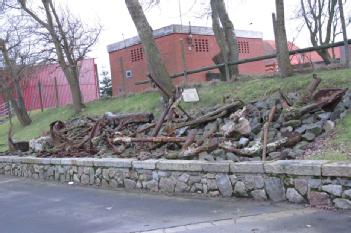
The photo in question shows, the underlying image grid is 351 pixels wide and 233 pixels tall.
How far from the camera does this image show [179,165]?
9.08 meters

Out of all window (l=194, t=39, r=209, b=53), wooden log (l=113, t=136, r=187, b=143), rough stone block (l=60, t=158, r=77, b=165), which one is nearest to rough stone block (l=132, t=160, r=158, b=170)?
wooden log (l=113, t=136, r=187, b=143)

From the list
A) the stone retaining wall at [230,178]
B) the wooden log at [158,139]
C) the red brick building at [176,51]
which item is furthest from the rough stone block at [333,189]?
the red brick building at [176,51]

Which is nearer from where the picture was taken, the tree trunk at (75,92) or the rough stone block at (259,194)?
the rough stone block at (259,194)

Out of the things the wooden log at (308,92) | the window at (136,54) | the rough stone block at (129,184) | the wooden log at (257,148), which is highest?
the window at (136,54)

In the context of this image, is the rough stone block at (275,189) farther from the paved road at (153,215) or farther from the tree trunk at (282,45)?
the tree trunk at (282,45)

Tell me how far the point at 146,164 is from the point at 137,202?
102 cm

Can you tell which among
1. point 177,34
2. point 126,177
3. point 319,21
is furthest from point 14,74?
point 126,177

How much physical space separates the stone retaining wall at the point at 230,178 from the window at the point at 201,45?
1545 cm

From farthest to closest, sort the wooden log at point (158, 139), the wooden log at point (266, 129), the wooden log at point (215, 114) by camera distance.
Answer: the wooden log at point (215, 114) < the wooden log at point (158, 139) < the wooden log at point (266, 129)

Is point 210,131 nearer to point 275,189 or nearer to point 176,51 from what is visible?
point 275,189

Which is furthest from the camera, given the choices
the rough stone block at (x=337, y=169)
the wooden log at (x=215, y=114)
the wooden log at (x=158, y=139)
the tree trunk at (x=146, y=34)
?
the tree trunk at (x=146, y=34)

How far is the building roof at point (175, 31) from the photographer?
2553cm

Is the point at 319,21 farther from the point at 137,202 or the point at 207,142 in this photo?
the point at 137,202

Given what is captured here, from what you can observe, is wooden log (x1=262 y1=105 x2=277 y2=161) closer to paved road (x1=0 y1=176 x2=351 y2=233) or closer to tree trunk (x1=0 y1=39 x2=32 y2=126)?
paved road (x1=0 y1=176 x2=351 y2=233)
